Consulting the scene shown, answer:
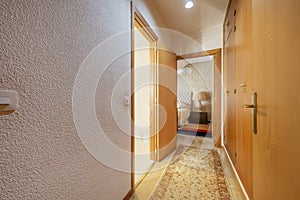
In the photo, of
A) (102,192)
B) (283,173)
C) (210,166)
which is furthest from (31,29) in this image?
(210,166)

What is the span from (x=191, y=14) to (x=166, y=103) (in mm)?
1692

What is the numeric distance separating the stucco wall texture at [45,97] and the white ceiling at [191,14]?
158cm

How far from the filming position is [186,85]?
671cm

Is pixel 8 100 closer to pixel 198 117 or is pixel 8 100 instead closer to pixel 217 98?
pixel 217 98

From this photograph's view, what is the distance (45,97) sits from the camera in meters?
0.71

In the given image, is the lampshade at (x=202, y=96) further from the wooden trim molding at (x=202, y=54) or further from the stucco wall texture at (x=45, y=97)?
the stucco wall texture at (x=45, y=97)

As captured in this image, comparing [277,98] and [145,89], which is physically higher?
[145,89]

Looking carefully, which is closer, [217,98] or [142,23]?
[142,23]

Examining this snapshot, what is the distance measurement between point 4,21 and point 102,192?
1.23m

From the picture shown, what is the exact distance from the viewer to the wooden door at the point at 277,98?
0.58 metres

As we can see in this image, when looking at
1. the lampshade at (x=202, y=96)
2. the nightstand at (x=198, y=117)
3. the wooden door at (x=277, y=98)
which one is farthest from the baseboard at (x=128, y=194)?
the lampshade at (x=202, y=96)

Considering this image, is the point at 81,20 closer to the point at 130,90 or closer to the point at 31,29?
the point at 31,29

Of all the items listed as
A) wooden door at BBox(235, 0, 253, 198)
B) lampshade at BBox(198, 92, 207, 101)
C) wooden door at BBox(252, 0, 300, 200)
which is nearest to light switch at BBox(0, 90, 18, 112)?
wooden door at BBox(252, 0, 300, 200)

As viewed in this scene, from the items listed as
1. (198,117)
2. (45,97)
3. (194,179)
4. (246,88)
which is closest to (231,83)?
(246,88)
